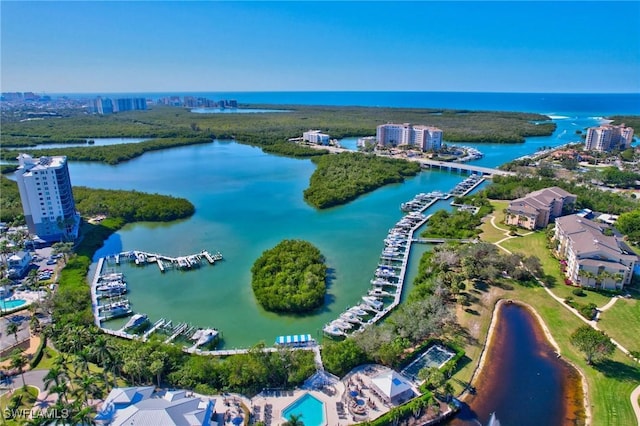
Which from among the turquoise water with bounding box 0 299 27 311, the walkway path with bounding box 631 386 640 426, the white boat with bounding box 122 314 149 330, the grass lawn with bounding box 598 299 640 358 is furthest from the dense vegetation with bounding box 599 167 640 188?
the turquoise water with bounding box 0 299 27 311

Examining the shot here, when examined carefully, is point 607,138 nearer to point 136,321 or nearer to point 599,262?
point 599,262

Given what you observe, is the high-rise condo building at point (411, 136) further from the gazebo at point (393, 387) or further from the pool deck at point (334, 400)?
the pool deck at point (334, 400)

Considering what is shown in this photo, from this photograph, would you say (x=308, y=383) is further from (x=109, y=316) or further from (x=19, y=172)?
(x=19, y=172)

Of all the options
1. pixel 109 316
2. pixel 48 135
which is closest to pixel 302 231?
pixel 109 316

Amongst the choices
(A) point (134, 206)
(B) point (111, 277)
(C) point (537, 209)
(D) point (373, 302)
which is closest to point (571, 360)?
(D) point (373, 302)

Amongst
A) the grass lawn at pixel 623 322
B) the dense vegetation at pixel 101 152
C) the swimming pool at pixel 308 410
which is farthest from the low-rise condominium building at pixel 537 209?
Answer: the dense vegetation at pixel 101 152
